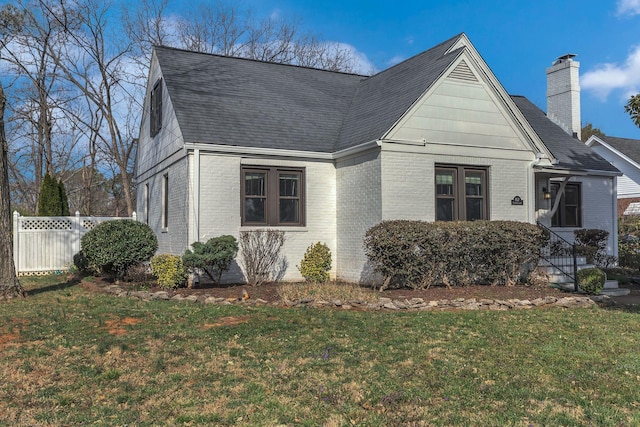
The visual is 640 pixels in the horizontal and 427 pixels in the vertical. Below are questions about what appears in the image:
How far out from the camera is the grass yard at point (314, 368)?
173 inches

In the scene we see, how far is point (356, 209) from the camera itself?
1273 centimetres

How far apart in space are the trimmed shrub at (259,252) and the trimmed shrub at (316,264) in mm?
703

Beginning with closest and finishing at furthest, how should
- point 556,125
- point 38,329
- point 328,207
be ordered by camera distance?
Answer: point 38,329 → point 328,207 → point 556,125

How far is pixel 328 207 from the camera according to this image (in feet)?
44.4

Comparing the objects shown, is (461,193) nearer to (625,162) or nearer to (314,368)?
(314,368)

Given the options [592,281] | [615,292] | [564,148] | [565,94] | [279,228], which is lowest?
[615,292]

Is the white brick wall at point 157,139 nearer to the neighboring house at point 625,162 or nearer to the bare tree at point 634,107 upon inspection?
the bare tree at point 634,107

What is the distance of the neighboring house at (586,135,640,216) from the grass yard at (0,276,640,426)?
26.8 metres

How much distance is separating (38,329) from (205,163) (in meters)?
5.81

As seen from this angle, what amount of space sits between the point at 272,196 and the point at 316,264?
2009 mm

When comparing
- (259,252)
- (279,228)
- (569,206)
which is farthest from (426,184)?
(569,206)

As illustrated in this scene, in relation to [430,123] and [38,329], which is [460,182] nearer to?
[430,123]

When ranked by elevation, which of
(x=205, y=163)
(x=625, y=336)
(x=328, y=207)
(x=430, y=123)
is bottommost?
(x=625, y=336)

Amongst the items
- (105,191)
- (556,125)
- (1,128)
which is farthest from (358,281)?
(105,191)
